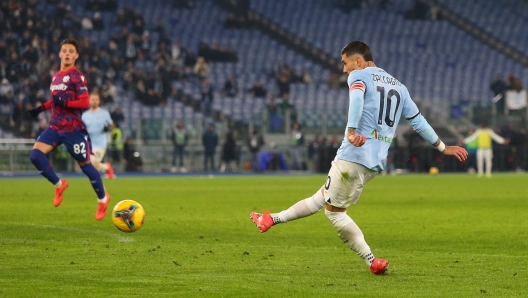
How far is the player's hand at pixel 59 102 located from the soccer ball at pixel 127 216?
247 cm

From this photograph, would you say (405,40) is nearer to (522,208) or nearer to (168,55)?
(168,55)

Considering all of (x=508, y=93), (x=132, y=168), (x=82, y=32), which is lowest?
(x=132, y=168)

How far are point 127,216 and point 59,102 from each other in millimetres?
2624

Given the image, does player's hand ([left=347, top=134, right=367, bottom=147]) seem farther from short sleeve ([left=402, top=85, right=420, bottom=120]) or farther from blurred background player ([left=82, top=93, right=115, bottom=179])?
blurred background player ([left=82, top=93, right=115, bottom=179])

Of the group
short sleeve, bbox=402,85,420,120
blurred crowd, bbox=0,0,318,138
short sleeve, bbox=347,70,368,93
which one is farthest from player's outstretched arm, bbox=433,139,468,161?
blurred crowd, bbox=0,0,318,138

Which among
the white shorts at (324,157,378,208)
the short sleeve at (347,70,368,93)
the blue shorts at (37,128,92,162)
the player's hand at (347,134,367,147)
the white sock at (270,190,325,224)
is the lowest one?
the white sock at (270,190,325,224)

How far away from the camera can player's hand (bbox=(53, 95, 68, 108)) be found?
489 inches

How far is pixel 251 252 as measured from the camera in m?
9.73

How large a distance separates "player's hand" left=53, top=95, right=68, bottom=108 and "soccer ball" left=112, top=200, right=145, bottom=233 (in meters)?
2.47

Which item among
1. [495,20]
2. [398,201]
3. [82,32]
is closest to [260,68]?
[82,32]

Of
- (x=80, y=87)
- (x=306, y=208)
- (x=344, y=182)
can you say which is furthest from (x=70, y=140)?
(x=344, y=182)

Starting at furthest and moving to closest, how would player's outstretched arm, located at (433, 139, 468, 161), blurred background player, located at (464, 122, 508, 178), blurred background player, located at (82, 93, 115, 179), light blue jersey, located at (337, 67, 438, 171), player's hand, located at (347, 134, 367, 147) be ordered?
blurred background player, located at (464, 122, 508, 178)
blurred background player, located at (82, 93, 115, 179)
player's outstretched arm, located at (433, 139, 468, 161)
light blue jersey, located at (337, 67, 438, 171)
player's hand, located at (347, 134, 367, 147)

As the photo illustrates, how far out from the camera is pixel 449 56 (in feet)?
152

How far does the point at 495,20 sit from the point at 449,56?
14.4 ft
